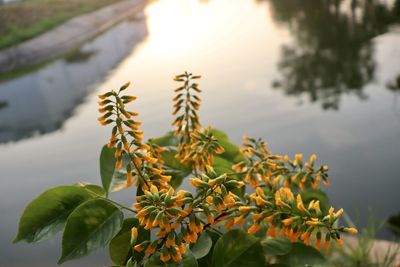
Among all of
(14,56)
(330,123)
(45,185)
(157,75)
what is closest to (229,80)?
(157,75)

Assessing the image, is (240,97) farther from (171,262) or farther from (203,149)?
(171,262)

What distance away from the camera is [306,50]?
5355 mm

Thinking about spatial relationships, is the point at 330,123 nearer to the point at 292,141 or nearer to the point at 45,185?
the point at 292,141

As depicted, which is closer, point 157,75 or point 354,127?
point 354,127

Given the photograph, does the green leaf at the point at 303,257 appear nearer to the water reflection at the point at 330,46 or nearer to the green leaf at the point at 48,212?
the green leaf at the point at 48,212

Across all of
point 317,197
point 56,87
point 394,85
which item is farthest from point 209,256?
point 56,87

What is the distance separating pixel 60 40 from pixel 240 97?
13.1 feet

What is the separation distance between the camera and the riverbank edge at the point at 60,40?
6.25 meters

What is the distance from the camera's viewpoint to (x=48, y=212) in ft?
2.42

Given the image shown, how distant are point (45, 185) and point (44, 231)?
2.36m

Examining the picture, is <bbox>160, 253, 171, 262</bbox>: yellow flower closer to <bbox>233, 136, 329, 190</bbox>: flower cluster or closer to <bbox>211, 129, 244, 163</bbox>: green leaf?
<bbox>233, 136, 329, 190</bbox>: flower cluster

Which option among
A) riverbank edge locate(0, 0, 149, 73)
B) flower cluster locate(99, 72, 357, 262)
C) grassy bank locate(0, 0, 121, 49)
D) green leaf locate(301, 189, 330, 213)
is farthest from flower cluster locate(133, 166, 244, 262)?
grassy bank locate(0, 0, 121, 49)

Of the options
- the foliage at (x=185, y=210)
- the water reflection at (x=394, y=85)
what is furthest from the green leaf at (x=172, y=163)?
the water reflection at (x=394, y=85)

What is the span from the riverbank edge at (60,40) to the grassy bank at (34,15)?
124mm
